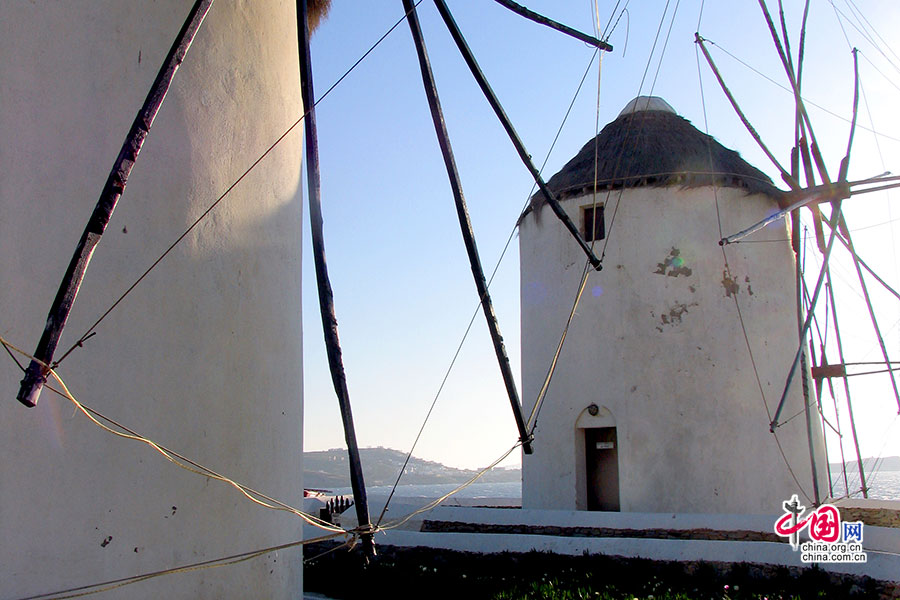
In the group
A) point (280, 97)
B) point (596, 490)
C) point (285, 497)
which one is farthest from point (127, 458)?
point (596, 490)

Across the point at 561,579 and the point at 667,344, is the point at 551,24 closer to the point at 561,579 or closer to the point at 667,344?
the point at 561,579

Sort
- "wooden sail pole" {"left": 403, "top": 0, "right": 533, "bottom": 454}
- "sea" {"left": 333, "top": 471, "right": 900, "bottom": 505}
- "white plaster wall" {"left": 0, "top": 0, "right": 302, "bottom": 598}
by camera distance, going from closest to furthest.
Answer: "white plaster wall" {"left": 0, "top": 0, "right": 302, "bottom": 598}, "wooden sail pole" {"left": 403, "top": 0, "right": 533, "bottom": 454}, "sea" {"left": 333, "top": 471, "right": 900, "bottom": 505}

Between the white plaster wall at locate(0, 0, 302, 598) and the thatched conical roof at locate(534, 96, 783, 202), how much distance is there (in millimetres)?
8258

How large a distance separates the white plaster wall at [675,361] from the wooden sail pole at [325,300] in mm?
8230

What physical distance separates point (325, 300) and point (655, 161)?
9.60 meters

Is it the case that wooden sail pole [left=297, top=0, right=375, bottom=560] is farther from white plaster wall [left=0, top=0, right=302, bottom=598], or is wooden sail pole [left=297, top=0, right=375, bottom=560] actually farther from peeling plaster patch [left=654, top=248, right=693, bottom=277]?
peeling plaster patch [left=654, top=248, right=693, bottom=277]

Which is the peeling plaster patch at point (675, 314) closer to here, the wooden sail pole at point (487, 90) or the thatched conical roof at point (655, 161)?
the thatched conical roof at point (655, 161)

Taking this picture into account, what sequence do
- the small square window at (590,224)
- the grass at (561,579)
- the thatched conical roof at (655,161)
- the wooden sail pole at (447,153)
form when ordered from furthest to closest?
the small square window at (590,224), the thatched conical roof at (655,161), the grass at (561,579), the wooden sail pole at (447,153)

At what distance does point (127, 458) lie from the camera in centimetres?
362

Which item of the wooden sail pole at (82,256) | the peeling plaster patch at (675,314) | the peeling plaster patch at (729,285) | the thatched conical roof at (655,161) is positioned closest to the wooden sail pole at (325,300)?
the wooden sail pole at (82,256)

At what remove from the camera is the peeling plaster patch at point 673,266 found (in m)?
12.3

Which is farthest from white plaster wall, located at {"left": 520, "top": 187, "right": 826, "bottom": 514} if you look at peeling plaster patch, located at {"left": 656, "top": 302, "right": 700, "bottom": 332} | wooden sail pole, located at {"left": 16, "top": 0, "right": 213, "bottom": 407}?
wooden sail pole, located at {"left": 16, "top": 0, "right": 213, "bottom": 407}

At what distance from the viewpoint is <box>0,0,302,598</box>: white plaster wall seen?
126 inches

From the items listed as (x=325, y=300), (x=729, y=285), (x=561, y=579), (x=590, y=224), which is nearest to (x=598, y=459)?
(x=729, y=285)
